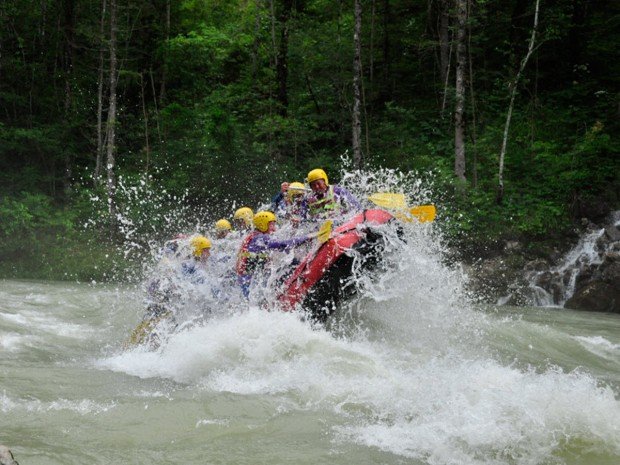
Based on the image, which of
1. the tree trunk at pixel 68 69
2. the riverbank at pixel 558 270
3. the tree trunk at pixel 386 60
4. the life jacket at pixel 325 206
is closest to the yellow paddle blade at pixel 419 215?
the life jacket at pixel 325 206

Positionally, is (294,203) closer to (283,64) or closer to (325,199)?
(325,199)

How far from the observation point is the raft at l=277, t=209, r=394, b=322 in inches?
277

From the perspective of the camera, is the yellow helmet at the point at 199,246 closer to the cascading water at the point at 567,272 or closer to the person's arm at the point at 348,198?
the person's arm at the point at 348,198

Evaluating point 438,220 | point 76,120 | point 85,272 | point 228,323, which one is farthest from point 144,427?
point 76,120

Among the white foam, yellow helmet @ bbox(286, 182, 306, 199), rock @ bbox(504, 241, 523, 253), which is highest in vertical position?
yellow helmet @ bbox(286, 182, 306, 199)

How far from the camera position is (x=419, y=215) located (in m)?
7.43

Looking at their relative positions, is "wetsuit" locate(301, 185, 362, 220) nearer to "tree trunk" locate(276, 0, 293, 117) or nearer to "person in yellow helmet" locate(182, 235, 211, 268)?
"person in yellow helmet" locate(182, 235, 211, 268)

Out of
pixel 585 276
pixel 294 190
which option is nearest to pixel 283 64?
pixel 585 276

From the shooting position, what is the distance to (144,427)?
4.45m

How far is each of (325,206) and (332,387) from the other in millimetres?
3307

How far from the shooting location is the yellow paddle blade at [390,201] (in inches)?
291

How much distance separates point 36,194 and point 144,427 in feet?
47.5

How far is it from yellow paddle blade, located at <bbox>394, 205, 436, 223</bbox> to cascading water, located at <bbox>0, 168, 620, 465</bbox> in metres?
0.09

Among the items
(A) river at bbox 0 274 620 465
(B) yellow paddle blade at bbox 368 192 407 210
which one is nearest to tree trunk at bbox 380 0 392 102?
(A) river at bbox 0 274 620 465
